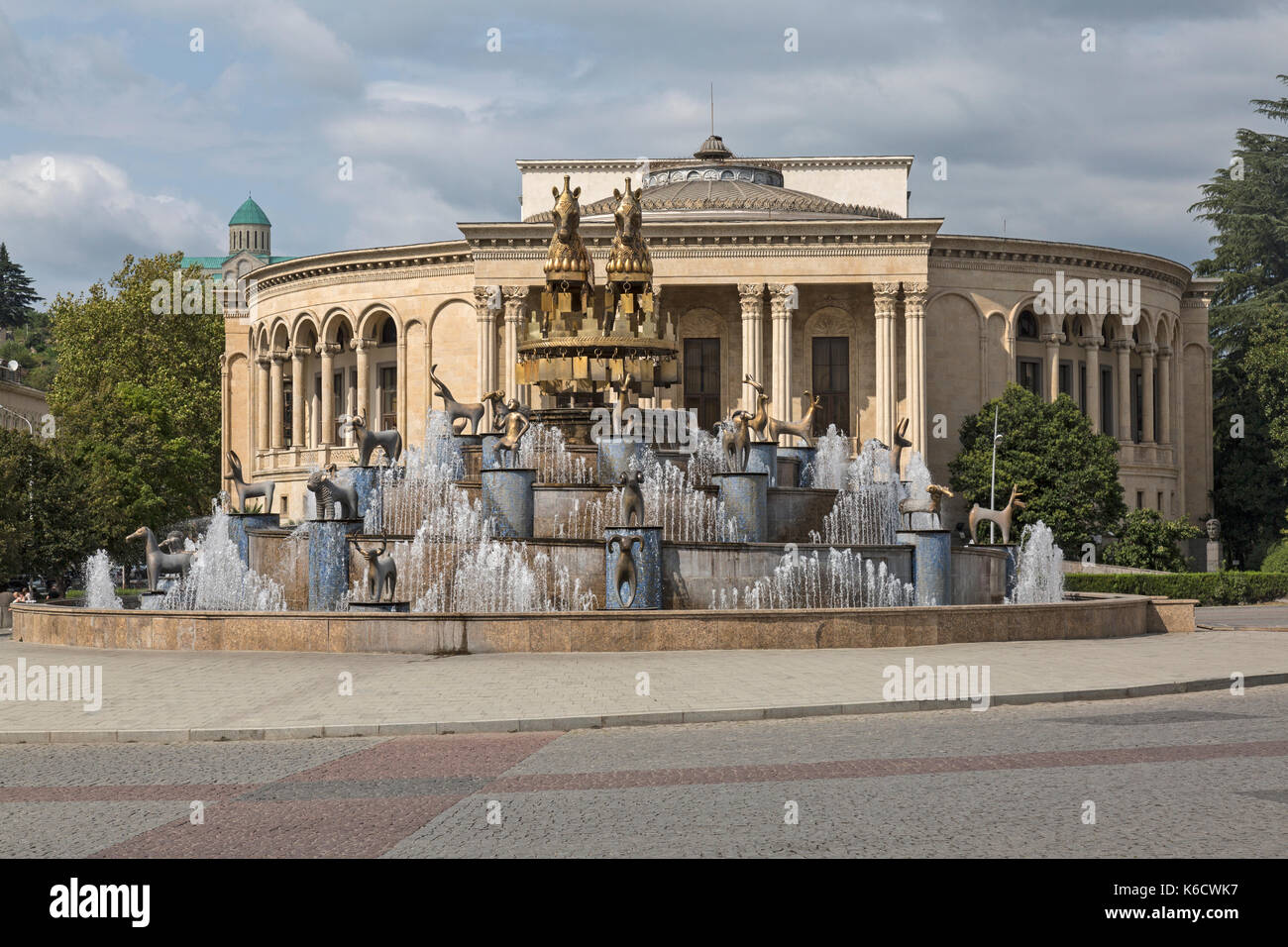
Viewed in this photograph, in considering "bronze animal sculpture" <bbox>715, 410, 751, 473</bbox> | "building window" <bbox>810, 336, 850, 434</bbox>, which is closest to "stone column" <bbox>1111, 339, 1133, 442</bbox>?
"building window" <bbox>810, 336, 850, 434</bbox>

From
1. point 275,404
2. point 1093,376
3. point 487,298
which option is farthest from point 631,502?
point 275,404

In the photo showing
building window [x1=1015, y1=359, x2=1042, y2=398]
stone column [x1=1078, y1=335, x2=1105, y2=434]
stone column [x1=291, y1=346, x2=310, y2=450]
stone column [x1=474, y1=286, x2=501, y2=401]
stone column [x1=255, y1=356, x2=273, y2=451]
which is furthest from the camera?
stone column [x1=255, y1=356, x2=273, y2=451]

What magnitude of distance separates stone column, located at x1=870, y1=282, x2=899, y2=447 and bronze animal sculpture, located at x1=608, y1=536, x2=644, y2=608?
142 feet

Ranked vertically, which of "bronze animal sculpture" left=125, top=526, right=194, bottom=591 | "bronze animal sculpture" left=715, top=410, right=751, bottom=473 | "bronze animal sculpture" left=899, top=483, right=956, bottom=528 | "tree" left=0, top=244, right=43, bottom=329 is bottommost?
"bronze animal sculpture" left=125, top=526, right=194, bottom=591

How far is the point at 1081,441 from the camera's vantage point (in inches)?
2328

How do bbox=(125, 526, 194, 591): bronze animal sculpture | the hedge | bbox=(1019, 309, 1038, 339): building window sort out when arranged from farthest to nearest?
bbox=(1019, 309, 1038, 339): building window → the hedge → bbox=(125, 526, 194, 591): bronze animal sculpture

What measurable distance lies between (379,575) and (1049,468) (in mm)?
41053

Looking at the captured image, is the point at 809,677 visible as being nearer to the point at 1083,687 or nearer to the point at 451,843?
the point at 1083,687

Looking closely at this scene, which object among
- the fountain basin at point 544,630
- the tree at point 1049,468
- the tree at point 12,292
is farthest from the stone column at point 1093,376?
the tree at point 12,292

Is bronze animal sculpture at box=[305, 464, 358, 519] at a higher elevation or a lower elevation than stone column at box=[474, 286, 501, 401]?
lower

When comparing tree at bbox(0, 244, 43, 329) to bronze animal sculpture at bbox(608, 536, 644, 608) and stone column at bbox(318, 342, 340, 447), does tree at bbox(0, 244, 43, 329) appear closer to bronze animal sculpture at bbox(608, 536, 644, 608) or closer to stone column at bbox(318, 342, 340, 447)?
stone column at bbox(318, 342, 340, 447)

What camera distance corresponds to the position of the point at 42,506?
47.5m

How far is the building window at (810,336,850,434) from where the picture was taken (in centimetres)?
7062

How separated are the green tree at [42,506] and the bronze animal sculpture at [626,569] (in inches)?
1041
